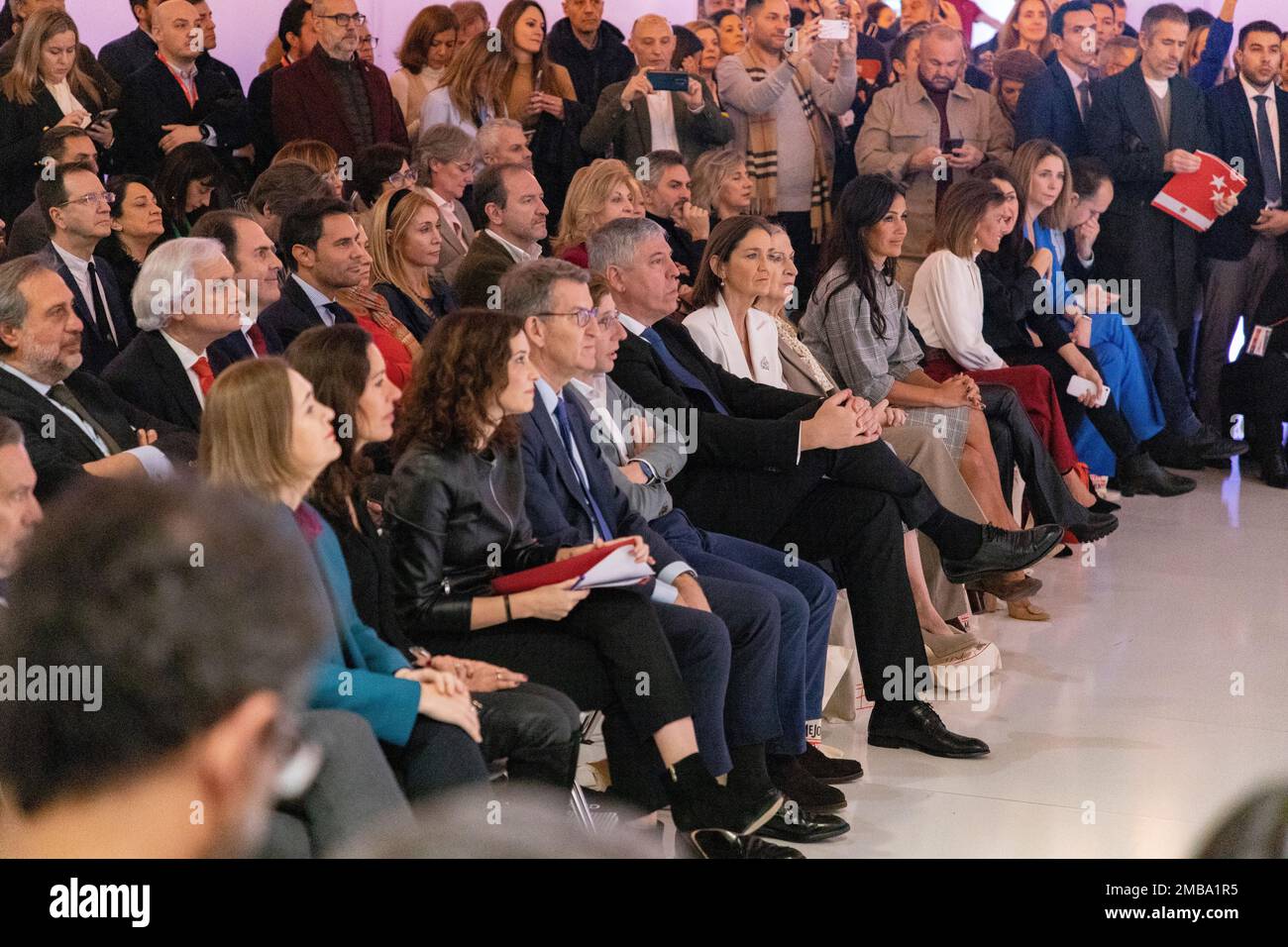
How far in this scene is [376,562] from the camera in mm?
2752

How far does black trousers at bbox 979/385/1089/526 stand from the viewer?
16.5ft

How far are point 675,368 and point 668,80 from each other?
93.6 inches

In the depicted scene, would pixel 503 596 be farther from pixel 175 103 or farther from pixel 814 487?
pixel 175 103

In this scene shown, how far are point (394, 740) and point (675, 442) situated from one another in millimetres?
1472

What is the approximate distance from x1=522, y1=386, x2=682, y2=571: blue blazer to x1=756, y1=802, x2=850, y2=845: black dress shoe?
561mm

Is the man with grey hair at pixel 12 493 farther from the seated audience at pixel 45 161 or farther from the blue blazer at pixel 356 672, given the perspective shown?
the seated audience at pixel 45 161

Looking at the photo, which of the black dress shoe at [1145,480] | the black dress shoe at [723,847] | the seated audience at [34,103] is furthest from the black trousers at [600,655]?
the black dress shoe at [1145,480]

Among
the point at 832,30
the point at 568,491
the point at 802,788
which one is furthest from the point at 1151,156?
the point at 568,491

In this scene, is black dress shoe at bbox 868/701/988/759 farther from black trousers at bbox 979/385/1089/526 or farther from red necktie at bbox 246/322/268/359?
red necktie at bbox 246/322/268/359

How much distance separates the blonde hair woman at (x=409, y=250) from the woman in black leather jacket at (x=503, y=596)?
140 cm

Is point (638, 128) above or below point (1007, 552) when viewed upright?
above

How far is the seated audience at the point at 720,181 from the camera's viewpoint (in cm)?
565

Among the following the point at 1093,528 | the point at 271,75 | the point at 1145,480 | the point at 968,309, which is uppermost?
the point at 271,75
